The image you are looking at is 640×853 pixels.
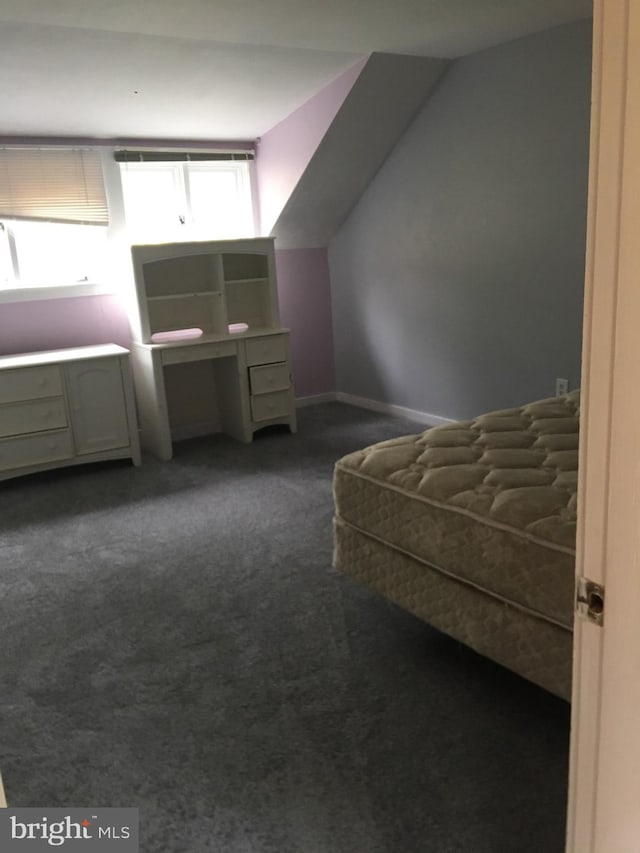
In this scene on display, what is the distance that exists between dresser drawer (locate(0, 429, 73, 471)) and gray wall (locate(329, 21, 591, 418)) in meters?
2.27

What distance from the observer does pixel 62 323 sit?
4.52 metres

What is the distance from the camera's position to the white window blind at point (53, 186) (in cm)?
424

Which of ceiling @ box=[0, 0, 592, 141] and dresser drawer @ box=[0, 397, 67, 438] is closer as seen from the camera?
ceiling @ box=[0, 0, 592, 141]

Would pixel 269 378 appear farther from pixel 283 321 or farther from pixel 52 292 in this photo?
pixel 52 292

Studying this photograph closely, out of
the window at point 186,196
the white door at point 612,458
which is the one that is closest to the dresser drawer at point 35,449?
the window at point 186,196

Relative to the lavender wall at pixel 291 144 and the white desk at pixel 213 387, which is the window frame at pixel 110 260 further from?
the lavender wall at pixel 291 144

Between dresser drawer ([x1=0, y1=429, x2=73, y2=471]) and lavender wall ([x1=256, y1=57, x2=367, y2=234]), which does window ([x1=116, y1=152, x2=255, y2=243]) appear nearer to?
lavender wall ([x1=256, y1=57, x2=367, y2=234])

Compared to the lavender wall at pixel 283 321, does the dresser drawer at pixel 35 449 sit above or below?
below

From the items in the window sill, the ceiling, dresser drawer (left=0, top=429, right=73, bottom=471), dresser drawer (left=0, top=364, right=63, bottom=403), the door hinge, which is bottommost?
dresser drawer (left=0, top=429, right=73, bottom=471)

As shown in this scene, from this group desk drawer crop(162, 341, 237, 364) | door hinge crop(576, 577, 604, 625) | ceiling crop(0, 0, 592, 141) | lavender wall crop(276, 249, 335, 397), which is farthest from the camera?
lavender wall crop(276, 249, 335, 397)

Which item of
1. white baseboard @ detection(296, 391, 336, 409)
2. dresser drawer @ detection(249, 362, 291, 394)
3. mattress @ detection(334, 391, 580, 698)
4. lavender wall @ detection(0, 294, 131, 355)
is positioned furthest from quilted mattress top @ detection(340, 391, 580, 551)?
white baseboard @ detection(296, 391, 336, 409)

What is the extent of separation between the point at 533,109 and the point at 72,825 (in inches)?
145

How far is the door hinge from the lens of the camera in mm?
767

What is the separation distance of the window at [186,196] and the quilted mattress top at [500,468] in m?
3.09
